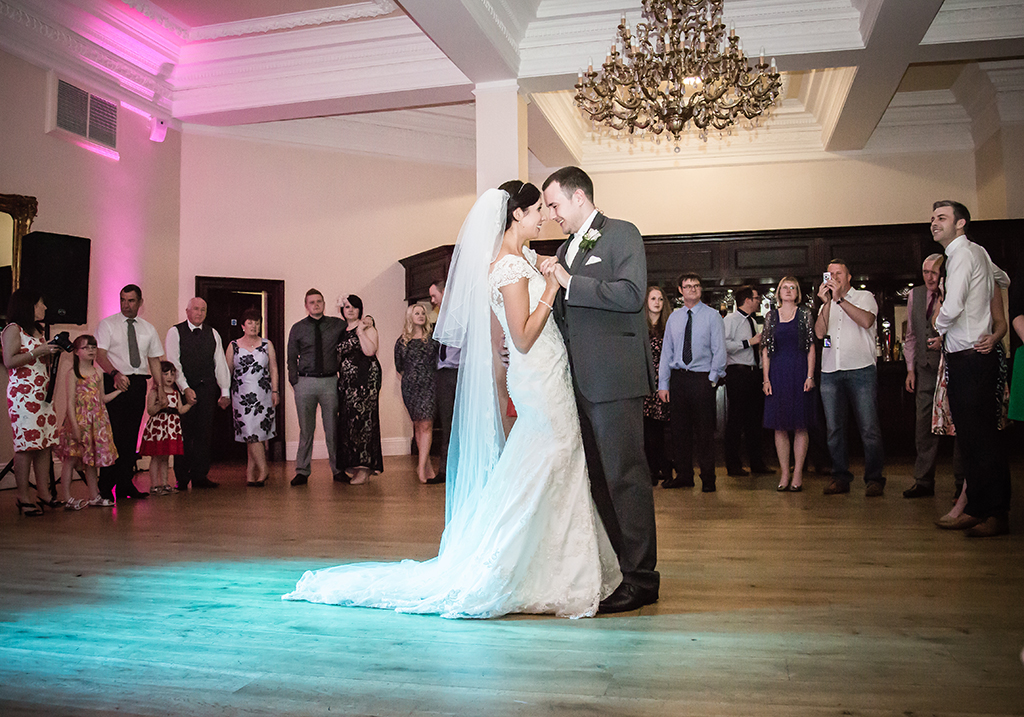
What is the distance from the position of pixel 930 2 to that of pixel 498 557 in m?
5.17

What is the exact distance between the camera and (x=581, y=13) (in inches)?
261

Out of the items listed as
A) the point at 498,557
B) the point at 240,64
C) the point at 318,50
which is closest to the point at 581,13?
the point at 318,50

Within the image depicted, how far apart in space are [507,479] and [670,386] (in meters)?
3.57

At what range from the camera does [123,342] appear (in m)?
6.12

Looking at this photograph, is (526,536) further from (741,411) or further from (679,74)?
(741,411)

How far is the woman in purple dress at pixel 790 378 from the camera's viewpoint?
18.9 feet

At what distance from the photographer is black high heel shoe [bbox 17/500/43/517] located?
5.08 metres

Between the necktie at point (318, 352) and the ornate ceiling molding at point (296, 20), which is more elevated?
the ornate ceiling molding at point (296, 20)

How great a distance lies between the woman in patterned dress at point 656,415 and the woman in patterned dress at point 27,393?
4367mm

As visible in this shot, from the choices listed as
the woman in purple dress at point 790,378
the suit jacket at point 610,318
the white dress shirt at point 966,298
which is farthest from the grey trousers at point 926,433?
the suit jacket at point 610,318

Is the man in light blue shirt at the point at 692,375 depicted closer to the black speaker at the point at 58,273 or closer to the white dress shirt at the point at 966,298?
the white dress shirt at the point at 966,298

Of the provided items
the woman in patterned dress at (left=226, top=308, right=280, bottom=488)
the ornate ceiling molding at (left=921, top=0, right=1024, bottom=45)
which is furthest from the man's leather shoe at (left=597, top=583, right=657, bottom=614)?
the ornate ceiling molding at (left=921, top=0, right=1024, bottom=45)

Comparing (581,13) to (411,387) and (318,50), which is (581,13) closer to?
(318,50)

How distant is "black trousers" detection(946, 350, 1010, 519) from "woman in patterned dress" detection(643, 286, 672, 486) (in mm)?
2590
